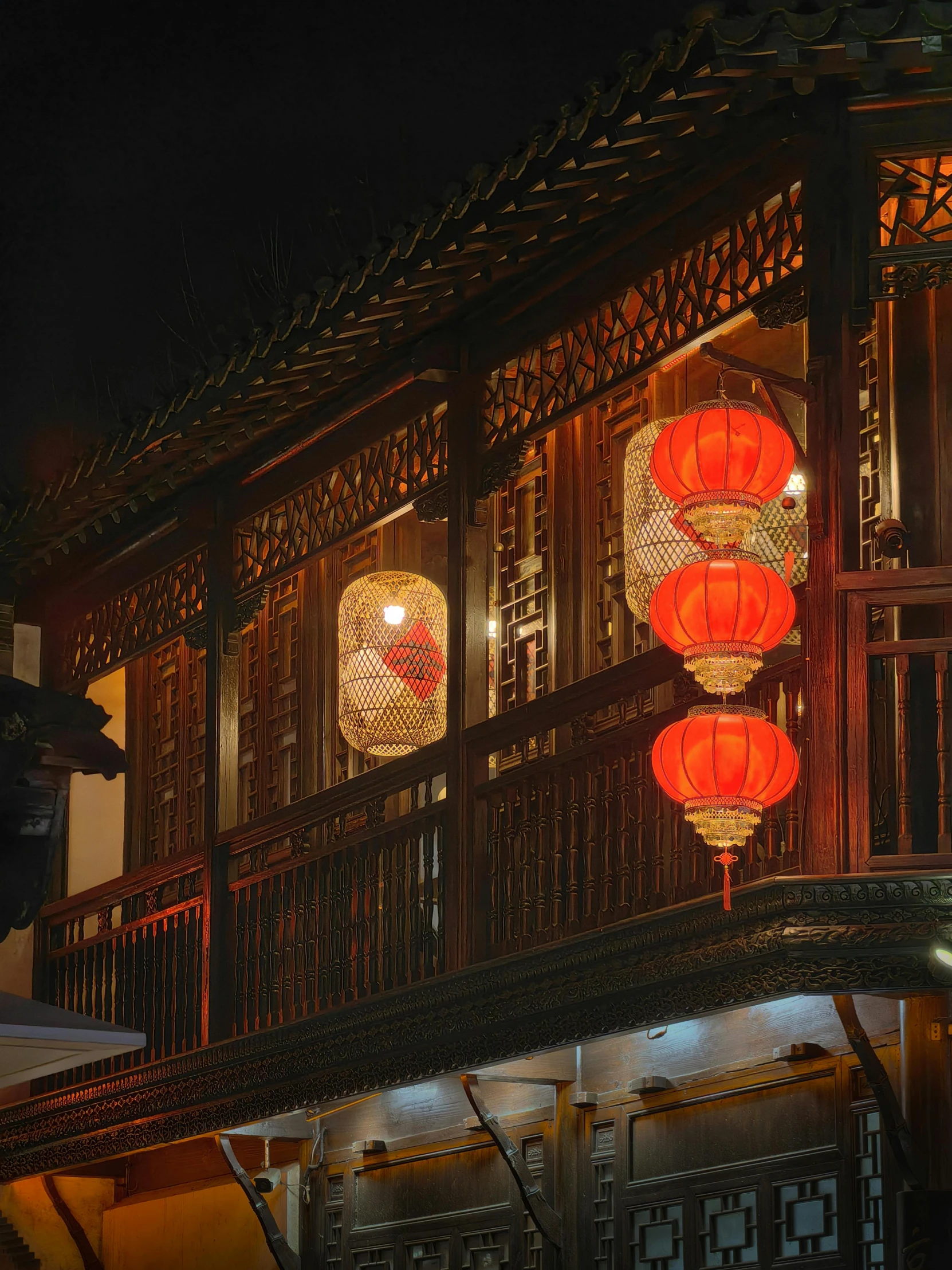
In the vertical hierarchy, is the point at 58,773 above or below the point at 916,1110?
above

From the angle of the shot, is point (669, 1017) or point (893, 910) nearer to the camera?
point (893, 910)

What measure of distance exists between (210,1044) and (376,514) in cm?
351

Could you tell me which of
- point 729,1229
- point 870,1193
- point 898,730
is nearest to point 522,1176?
point 729,1229

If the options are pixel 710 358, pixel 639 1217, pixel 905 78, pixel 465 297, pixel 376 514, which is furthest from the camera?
pixel 376 514

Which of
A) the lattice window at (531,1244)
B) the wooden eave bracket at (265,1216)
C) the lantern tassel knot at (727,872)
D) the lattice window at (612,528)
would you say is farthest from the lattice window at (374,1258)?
the lantern tassel knot at (727,872)

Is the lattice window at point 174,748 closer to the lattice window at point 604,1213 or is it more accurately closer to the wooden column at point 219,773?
the wooden column at point 219,773

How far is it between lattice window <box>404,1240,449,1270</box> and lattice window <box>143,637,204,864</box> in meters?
4.10

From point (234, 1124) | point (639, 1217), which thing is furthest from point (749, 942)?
point (234, 1124)

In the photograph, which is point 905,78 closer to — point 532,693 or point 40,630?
point 532,693

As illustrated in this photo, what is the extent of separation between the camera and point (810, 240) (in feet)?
31.8

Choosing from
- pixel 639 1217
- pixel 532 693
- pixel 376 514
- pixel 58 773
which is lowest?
pixel 639 1217

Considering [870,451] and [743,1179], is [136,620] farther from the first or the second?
[743,1179]

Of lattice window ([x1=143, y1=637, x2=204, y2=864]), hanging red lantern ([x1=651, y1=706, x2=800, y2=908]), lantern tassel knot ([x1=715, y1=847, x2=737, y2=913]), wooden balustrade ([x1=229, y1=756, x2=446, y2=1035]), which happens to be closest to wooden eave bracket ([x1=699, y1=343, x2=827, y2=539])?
hanging red lantern ([x1=651, y1=706, x2=800, y2=908])

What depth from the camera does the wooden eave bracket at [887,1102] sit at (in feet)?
29.5
